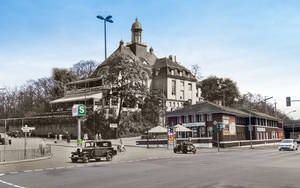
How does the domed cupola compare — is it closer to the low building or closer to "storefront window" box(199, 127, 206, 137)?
the low building

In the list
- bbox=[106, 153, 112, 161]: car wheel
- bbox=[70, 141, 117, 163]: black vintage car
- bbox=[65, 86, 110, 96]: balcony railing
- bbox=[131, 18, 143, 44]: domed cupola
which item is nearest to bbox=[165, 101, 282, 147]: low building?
bbox=[65, 86, 110, 96]: balcony railing

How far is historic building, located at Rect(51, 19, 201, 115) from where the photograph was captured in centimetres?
7488

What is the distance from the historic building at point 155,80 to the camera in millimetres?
74875

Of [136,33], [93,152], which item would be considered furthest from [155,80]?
[93,152]

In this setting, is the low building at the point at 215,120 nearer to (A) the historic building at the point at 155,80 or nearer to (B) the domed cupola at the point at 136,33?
(A) the historic building at the point at 155,80

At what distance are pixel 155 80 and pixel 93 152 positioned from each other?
214 feet

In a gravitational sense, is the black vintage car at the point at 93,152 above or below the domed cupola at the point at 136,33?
below

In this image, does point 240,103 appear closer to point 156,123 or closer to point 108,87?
point 156,123

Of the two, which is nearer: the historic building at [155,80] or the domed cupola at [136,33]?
the historic building at [155,80]

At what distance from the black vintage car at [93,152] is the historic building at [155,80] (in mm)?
44989

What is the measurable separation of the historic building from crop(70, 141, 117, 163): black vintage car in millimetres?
44989

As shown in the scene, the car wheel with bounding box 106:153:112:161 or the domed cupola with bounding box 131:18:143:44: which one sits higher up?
the domed cupola with bounding box 131:18:143:44

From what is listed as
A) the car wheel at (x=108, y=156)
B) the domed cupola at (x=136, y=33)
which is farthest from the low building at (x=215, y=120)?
the domed cupola at (x=136, y=33)

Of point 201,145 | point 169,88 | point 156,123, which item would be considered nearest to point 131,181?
point 201,145
